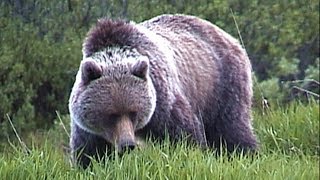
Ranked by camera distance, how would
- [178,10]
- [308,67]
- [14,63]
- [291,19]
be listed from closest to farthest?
1. [14,63]
2. [178,10]
3. [291,19]
4. [308,67]

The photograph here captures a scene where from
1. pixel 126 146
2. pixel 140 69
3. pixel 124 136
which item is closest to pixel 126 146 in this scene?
pixel 126 146

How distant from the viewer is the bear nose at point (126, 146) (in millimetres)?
5602

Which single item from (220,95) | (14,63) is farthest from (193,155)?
(14,63)

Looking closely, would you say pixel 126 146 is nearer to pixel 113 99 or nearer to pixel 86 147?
pixel 113 99

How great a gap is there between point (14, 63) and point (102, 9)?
862 millimetres

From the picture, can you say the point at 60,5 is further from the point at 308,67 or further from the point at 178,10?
the point at 308,67

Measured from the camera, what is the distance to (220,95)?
6.98 meters

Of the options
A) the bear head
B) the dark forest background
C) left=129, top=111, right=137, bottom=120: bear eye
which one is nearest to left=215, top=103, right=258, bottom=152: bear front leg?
the dark forest background

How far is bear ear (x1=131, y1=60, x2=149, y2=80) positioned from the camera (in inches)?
231

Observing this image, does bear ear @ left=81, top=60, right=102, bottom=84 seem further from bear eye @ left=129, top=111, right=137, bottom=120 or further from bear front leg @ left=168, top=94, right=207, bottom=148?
bear front leg @ left=168, top=94, right=207, bottom=148

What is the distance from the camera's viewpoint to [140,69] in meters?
5.86

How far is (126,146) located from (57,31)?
2.48 meters

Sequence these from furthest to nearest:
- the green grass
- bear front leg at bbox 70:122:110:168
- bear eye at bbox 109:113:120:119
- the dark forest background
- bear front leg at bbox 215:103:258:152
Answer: the dark forest background → bear front leg at bbox 215:103:258:152 → bear front leg at bbox 70:122:110:168 → bear eye at bbox 109:113:120:119 → the green grass

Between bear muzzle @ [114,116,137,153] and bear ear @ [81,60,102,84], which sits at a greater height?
bear ear @ [81,60,102,84]
